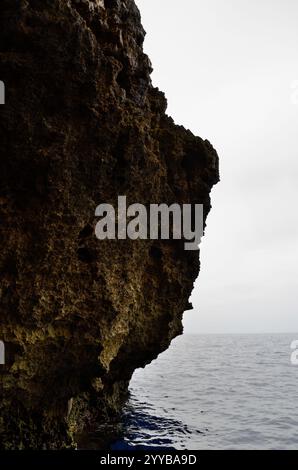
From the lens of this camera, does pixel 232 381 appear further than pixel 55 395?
Yes

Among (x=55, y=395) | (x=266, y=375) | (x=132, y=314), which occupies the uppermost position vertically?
(x=132, y=314)

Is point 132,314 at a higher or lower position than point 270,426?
higher

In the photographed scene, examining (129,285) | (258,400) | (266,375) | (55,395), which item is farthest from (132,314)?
(266,375)

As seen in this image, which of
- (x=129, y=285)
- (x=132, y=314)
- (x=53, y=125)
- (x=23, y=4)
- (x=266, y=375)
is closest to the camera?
(x=23, y=4)

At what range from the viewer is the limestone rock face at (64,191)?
316 inches

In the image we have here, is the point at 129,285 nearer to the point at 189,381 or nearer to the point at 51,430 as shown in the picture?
the point at 51,430

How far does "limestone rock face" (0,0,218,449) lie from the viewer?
802 cm

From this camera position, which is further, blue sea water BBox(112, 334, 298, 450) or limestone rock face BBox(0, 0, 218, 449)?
blue sea water BBox(112, 334, 298, 450)

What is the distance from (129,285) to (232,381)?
20.3m

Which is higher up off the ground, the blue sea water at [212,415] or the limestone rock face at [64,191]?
the limestone rock face at [64,191]

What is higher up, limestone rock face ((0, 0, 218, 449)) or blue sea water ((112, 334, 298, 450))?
limestone rock face ((0, 0, 218, 449))

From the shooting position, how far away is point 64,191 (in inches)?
337

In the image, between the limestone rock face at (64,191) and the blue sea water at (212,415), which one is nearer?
the limestone rock face at (64,191)
